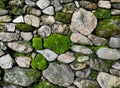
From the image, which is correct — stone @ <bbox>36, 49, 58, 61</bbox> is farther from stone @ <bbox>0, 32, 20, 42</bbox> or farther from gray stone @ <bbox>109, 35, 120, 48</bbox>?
gray stone @ <bbox>109, 35, 120, 48</bbox>

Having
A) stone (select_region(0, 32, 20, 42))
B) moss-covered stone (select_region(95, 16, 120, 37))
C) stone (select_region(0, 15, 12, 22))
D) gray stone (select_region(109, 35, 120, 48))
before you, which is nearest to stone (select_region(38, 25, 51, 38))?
stone (select_region(0, 32, 20, 42))

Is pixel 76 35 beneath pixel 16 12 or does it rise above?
beneath

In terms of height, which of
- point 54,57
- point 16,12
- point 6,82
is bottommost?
point 6,82

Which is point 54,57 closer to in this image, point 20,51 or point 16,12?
point 20,51

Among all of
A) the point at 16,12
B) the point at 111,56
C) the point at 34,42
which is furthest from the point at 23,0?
the point at 111,56

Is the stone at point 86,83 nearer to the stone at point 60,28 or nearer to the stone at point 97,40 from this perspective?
the stone at point 97,40
